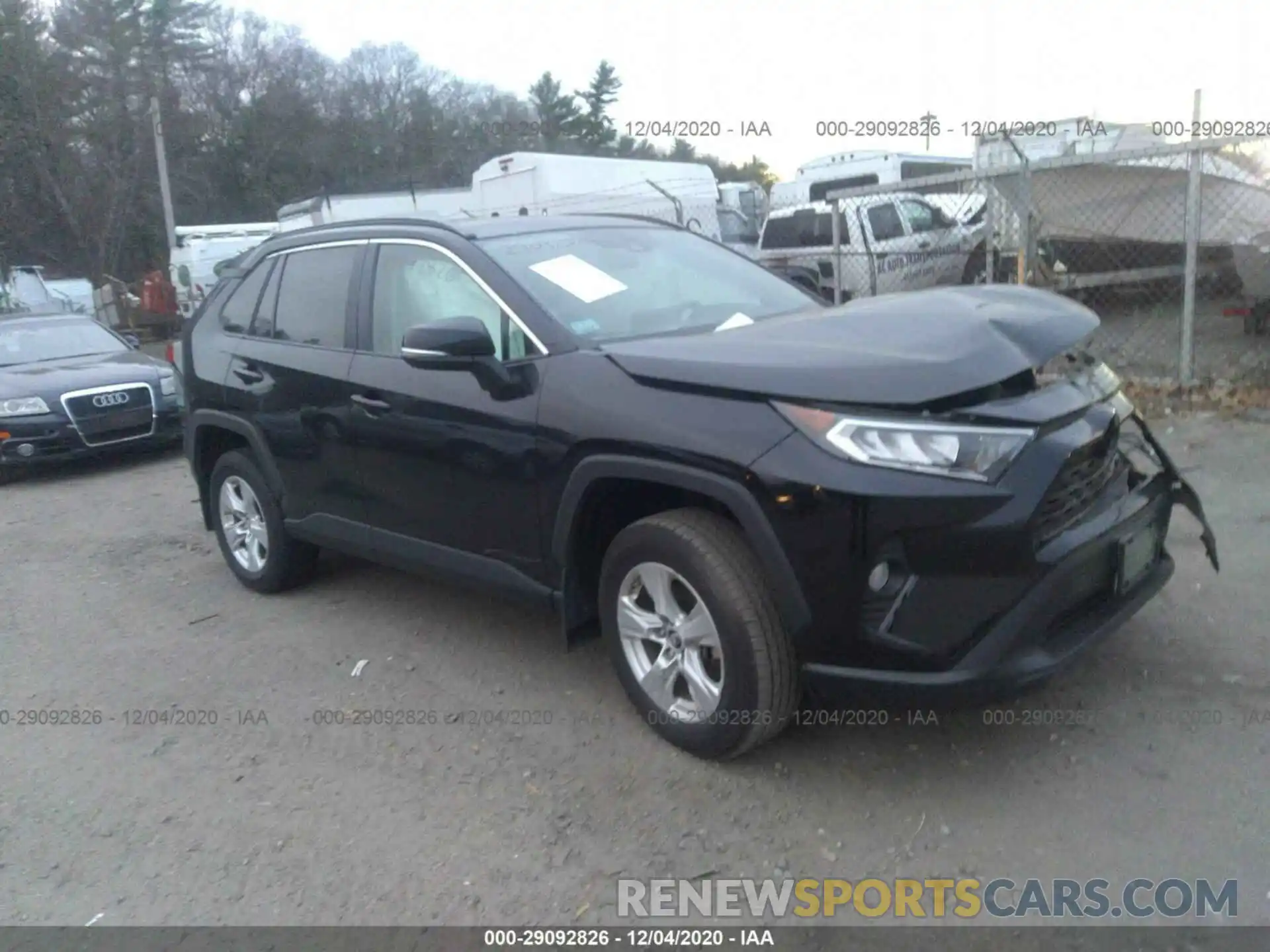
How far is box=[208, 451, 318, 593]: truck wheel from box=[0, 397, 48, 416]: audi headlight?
3949 millimetres

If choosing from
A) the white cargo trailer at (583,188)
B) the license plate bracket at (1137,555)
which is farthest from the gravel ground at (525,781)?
the white cargo trailer at (583,188)

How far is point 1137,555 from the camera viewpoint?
3.35 metres

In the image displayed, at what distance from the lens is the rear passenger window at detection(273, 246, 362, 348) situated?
4652 mm

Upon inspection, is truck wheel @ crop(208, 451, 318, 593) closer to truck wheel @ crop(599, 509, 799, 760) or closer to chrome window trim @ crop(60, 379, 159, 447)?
truck wheel @ crop(599, 509, 799, 760)

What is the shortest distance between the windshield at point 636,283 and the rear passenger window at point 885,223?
9.89 m

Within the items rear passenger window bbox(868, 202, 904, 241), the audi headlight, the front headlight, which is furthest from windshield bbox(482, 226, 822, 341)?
rear passenger window bbox(868, 202, 904, 241)

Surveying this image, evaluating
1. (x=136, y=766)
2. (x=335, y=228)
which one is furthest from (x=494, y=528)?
(x=335, y=228)

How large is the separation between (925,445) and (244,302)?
3786 mm

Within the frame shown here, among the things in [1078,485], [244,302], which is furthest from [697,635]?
[244,302]

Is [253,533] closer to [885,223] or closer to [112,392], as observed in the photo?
[112,392]

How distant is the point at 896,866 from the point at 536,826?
1074 mm

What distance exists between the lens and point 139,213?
117 ft

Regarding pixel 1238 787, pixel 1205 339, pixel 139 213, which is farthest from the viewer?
pixel 139 213

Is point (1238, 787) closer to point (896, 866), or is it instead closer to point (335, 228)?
point (896, 866)
